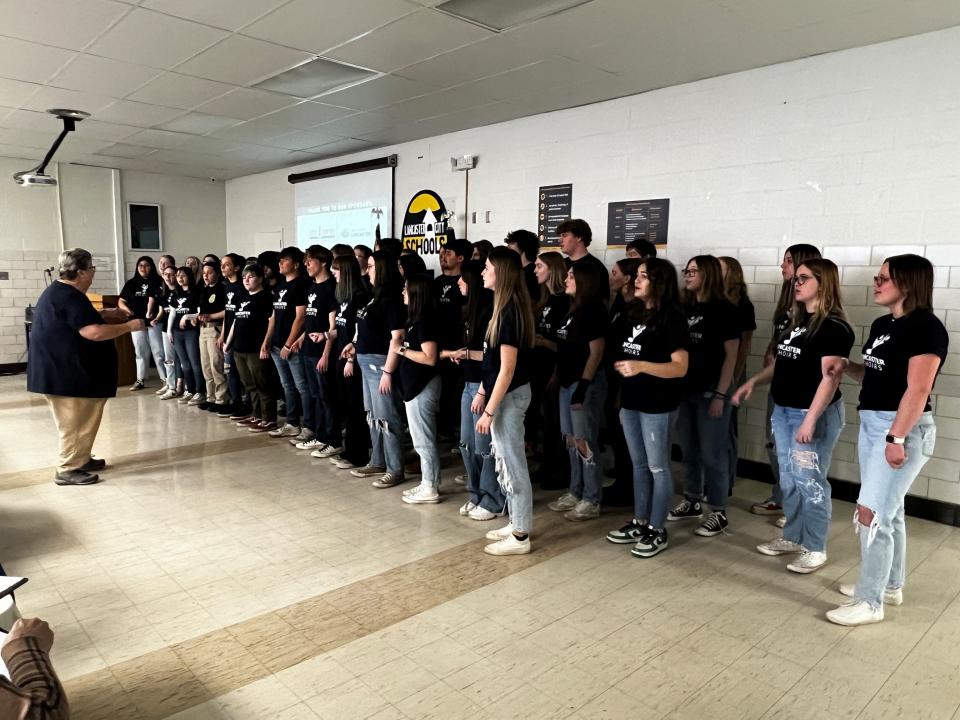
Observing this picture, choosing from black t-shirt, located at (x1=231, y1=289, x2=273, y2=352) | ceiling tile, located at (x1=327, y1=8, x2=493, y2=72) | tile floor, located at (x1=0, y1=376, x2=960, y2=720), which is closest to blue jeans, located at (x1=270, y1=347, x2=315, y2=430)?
black t-shirt, located at (x1=231, y1=289, x2=273, y2=352)

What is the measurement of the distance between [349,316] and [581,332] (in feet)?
6.69

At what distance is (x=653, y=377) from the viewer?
11.2ft

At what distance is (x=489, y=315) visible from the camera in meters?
3.81

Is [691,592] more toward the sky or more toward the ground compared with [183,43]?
more toward the ground

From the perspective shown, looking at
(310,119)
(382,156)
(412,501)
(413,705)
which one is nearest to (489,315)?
(412,501)

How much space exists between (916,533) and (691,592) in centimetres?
191

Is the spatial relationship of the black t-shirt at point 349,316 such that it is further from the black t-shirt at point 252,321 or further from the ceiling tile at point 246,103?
the ceiling tile at point 246,103

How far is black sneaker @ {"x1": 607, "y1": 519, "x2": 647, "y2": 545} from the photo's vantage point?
3.72m

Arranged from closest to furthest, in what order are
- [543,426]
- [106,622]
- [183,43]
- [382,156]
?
[106,622]
[183,43]
[543,426]
[382,156]

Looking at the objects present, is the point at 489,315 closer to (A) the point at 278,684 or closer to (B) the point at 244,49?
(A) the point at 278,684

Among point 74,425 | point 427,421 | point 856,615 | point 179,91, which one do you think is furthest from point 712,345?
point 179,91

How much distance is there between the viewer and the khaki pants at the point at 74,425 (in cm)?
475

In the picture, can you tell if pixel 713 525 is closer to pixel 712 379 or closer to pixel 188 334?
pixel 712 379

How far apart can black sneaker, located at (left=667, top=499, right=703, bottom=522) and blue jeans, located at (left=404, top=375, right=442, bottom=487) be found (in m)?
1.60
